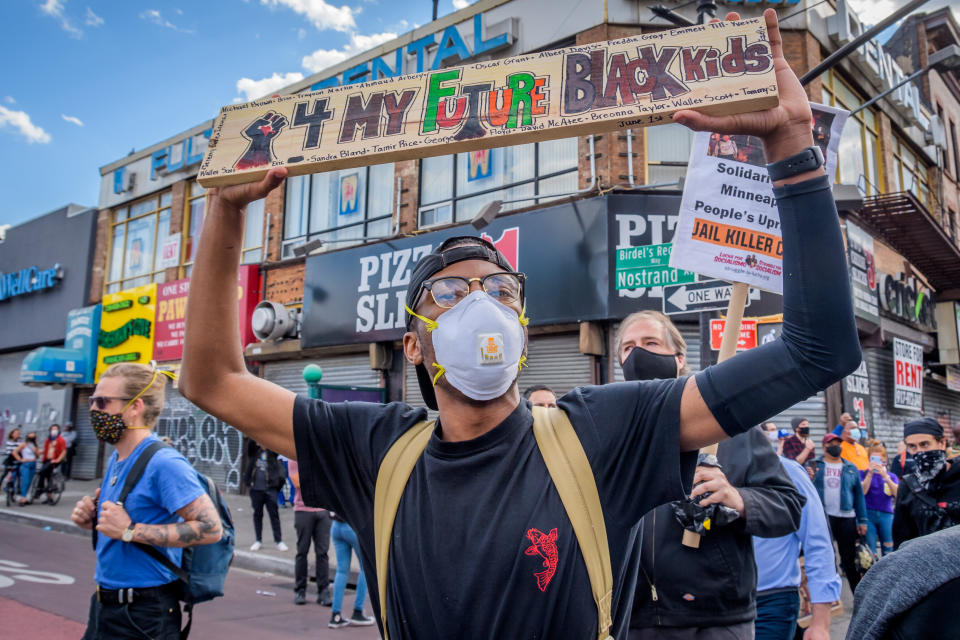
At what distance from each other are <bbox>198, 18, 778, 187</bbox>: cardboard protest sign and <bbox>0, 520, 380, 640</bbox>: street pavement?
19.9ft

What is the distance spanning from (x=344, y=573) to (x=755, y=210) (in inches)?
231

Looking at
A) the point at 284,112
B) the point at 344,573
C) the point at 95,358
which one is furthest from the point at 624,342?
the point at 95,358

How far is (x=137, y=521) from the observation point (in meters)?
3.46

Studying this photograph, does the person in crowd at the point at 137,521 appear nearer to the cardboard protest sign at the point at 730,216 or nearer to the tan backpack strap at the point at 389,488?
the tan backpack strap at the point at 389,488

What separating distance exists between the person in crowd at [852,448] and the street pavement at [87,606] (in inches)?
A: 289

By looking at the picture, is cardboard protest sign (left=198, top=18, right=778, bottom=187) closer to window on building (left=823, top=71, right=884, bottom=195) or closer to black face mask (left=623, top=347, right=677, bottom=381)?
black face mask (left=623, top=347, right=677, bottom=381)

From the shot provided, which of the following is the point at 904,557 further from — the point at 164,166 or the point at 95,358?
the point at 95,358

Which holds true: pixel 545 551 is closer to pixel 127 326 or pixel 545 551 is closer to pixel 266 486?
pixel 266 486

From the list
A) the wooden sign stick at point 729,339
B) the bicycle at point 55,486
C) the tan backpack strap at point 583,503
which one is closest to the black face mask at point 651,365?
the wooden sign stick at point 729,339

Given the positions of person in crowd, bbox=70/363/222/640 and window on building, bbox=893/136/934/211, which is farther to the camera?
window on building, bbox=893/136/934/211

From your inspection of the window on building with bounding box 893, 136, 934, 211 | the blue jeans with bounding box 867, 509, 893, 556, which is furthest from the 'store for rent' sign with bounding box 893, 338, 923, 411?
the blue jeans with bounding box 867, 509, 893, 556

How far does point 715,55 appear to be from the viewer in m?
1.76

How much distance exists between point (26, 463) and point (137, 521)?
16.9 m

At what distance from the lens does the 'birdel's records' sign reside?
12.3 meters
